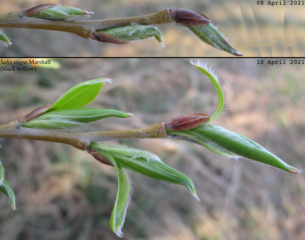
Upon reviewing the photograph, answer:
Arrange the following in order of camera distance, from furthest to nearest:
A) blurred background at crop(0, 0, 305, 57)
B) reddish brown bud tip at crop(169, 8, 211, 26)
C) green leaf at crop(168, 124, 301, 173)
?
blurred background at crop(0, 0, 305, 57), reddish brown bud tip at crop(169, 8, 211, 26), green leaf at crop(168, 124, 301, 173)

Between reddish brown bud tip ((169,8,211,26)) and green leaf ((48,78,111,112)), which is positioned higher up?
reddish brown bud tip ((169,8,211,26))

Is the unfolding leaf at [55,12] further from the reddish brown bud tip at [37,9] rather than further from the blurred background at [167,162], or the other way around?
the blurred background at [167,162]

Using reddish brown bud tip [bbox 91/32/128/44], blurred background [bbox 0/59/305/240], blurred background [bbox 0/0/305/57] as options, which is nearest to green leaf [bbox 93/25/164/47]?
reddish brown bud tip [bbox 91/32/128/44]

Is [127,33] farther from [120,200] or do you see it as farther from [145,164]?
[120,200]

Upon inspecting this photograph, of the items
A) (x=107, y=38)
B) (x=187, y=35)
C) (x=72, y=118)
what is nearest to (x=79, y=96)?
(x=72, y=118)

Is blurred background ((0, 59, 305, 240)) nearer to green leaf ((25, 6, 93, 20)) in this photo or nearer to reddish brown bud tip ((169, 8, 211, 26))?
green leaf ((25, 6, 93, 20))

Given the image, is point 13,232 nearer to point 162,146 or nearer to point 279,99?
point 162,146

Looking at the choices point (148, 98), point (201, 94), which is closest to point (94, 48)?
point (148, 98)
